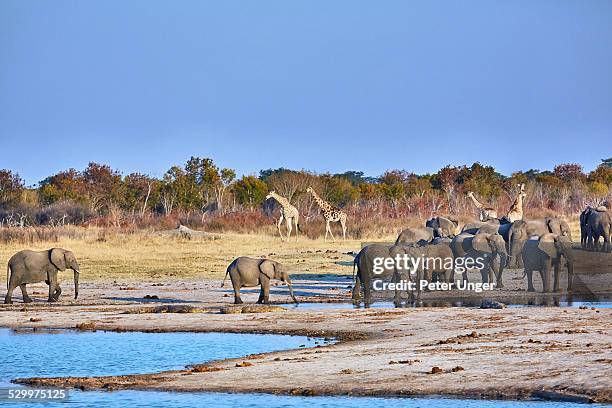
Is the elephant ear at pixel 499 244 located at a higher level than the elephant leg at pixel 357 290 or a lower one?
higher

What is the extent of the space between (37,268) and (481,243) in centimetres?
1078

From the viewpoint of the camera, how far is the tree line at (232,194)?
62.9 metres

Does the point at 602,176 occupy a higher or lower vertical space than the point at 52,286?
higher

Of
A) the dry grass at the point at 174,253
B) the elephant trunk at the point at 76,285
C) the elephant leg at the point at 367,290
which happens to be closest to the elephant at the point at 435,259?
the elephant leg at the point at 367,290

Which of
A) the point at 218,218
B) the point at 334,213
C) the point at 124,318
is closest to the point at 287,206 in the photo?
the point at 334,213

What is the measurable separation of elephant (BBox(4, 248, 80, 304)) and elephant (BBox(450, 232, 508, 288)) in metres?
9.51

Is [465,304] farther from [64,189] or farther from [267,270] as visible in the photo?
[64,189]

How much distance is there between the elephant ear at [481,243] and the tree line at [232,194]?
2755cm

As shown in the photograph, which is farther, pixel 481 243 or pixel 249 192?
pixel 249 192

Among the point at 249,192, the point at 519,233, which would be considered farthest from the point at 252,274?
the point at 249,192

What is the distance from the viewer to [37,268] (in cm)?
2667

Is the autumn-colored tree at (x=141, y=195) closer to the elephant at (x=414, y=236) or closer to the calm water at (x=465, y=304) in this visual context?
the elephant at (x=414, y=236)

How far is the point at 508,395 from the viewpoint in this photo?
44.1ft

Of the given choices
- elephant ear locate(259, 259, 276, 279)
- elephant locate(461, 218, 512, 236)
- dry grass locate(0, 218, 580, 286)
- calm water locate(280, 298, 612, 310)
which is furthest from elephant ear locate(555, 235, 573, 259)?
dry grass locate(0, 218, 580, 286)
